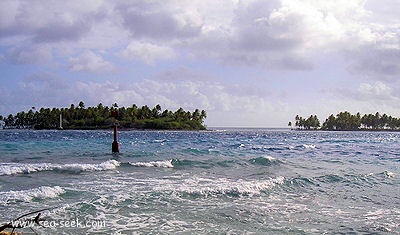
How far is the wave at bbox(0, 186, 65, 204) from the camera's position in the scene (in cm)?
1302

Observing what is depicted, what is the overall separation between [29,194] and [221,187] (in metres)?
6.77

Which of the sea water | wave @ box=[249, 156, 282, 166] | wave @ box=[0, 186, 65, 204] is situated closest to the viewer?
the sea water

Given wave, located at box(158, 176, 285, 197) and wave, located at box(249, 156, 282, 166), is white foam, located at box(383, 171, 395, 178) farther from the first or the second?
wave, located at box(249, 156, 282, 166)

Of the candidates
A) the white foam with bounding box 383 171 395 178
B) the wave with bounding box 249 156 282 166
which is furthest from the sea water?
the wave with bounding box 249 156 282 166

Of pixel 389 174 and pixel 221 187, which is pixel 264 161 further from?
pixel 221 187

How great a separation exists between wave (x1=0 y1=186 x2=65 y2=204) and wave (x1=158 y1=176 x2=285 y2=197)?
3754 millimetres

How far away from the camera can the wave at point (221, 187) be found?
15.1m

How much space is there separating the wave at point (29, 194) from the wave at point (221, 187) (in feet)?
12.3

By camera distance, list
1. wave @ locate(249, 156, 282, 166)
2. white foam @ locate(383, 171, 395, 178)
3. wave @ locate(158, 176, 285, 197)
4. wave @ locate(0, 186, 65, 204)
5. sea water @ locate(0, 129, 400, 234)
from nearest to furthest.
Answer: sea water @ locate(0, 129, 400, 234) < wave @ locate(0, 186, 65, 204) < wave @ locate(158, 176, 285, 197) < white foam @ locate(383, 171, 395, 178) < wave @ locate(249, 156, 282, 166)

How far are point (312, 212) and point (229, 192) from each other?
143 inches

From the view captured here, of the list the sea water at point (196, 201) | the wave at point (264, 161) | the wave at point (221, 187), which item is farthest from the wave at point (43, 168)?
the wave at point (264, 161)

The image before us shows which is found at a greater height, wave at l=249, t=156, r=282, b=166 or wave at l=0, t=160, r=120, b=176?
wave at l=0, t=160, r=120, b=176

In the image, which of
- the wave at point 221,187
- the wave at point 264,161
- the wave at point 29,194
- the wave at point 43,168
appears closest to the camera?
the wave at point 29,194

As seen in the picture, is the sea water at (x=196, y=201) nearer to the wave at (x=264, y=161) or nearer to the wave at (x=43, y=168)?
the wave at (x=43, y=168)
